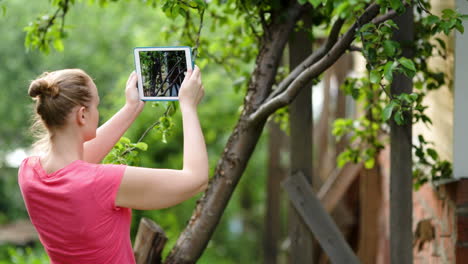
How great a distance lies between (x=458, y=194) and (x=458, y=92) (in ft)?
1.60

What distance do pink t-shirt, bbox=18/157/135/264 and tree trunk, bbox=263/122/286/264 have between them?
5.49 m

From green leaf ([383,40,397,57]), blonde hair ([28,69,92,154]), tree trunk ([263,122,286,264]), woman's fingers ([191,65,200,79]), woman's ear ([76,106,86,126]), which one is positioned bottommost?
tree trunk ([263,122,286,264])

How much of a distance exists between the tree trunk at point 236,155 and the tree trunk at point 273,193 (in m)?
4.38

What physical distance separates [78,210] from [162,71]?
57cm

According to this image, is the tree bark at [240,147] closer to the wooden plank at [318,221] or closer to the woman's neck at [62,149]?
the wooden plank at [318,221]

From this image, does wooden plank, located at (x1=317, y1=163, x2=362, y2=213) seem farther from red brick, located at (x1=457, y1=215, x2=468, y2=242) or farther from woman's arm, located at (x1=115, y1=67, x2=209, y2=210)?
woman's arm, located at (x1=115, y1=67, x2=209, y2=210)

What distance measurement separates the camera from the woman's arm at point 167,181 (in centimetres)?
178

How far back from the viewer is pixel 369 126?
11.3 feet

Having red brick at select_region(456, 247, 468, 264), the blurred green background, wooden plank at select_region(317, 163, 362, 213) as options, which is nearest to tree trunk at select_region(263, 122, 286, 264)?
the blurred green background

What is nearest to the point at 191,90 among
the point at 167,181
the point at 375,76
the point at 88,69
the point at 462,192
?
the point at 167,181

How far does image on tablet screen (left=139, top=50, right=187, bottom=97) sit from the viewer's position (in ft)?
6.73

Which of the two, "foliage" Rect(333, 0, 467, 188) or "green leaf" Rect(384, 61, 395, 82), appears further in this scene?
"foliage" Rect(333, 0, 467, 188)

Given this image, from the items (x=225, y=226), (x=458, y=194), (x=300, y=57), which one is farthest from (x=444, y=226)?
(x=225, y=226)

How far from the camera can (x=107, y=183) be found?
1775 millimetres
